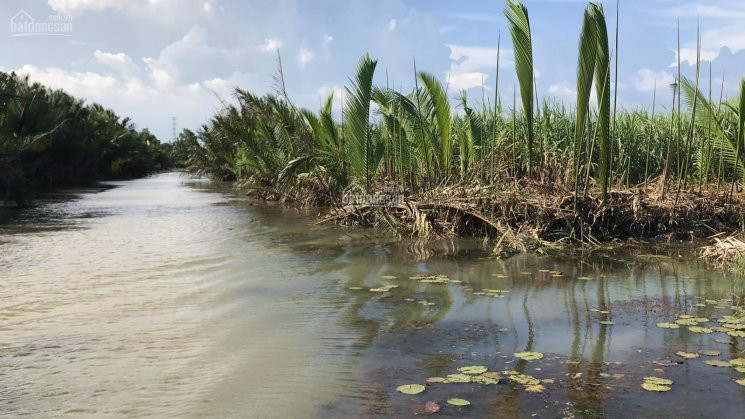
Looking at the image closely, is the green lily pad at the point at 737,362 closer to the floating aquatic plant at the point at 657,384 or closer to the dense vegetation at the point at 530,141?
the floating aquatic plant at the point at 657,384

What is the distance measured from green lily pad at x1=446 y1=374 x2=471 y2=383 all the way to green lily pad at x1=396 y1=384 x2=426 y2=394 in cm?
19

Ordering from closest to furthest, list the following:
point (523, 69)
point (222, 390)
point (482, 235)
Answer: point (222, 390), point (523, 69), point (482, 235)

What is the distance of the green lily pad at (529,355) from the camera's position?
11.5 feet

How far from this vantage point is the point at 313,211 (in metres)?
13.5

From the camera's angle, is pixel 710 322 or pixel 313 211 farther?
pixel 313 211

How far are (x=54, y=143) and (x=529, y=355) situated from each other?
25.4 m

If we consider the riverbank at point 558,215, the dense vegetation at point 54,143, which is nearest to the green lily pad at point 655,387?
the riverbank at point 558,215

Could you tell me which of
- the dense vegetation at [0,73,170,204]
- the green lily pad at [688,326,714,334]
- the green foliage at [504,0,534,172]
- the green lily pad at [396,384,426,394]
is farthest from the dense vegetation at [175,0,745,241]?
the dense vegetation at [0,73,170,204]

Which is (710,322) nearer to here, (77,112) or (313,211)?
(313,211)

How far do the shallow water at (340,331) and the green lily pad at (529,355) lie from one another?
8 centimetres

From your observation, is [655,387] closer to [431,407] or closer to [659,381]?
[659,381]

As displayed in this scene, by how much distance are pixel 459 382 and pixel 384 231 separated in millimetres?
Result: 6200

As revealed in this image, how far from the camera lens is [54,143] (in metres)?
24.2

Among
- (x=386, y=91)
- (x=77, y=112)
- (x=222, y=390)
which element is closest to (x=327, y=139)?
(x=386, y=91)
